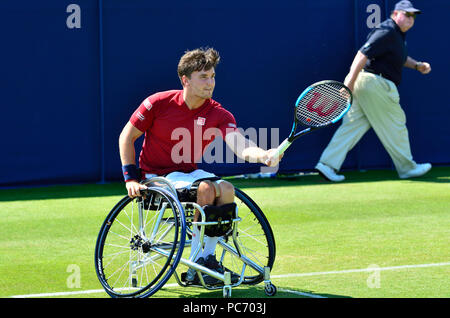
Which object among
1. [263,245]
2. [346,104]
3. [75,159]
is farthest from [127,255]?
[75,159]

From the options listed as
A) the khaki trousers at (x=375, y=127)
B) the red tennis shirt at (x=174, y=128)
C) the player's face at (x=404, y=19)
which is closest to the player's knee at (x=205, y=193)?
the red tennis shirt at (x=174, y=128)

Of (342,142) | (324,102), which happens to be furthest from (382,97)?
(324,102)

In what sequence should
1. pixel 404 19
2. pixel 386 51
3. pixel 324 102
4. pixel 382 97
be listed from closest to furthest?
1. pixel 324 102
2. pixel 386 51
3. pixel 404 19
4. pixel 382 97

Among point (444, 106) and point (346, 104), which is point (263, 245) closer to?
point (346, 104)

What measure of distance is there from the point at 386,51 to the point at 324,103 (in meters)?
5.55

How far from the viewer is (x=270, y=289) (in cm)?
Answer: 526

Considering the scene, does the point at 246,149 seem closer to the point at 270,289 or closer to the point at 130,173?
the point at 130,173

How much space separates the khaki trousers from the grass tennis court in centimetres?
33

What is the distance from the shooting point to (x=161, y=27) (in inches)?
438

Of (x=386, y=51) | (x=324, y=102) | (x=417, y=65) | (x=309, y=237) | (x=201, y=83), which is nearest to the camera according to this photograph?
(x=324, y=102)

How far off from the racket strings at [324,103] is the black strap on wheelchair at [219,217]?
0.76 m

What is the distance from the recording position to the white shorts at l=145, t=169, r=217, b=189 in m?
5.31

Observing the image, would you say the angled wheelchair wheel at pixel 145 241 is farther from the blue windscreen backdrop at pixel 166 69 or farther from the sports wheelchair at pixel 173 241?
the blue windscreen backdrop at pixel 166 69

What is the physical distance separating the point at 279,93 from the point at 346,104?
21.1 ft
